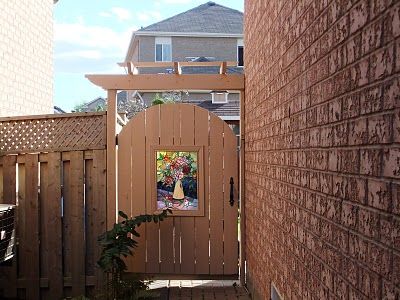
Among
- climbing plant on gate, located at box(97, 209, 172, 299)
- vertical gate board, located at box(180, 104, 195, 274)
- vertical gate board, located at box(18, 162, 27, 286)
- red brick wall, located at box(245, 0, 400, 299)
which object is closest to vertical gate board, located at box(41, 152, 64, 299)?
vertical gate board, located at box(18, 162, 27, 286)

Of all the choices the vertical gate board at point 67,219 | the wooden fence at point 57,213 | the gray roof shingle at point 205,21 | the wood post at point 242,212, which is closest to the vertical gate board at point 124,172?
the wooden fence at point 57,213

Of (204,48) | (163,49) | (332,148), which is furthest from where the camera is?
(163,49)

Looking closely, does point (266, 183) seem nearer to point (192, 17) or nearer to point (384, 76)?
point (384, 76)

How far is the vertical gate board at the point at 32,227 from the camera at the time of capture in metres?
6.65

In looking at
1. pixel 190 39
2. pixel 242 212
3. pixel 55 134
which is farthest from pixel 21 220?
pixel 190 39

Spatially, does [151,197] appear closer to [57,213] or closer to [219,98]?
[57,213]

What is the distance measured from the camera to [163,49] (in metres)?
29.7

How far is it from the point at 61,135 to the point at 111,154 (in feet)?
1.99

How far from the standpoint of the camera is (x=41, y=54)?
9578 mm

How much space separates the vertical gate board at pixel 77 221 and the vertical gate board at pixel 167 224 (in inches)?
36.7

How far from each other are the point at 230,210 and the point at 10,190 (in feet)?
8.35

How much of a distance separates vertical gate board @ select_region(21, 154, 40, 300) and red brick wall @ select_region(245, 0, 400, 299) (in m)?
2.99

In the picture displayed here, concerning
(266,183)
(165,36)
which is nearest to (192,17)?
(165,36)

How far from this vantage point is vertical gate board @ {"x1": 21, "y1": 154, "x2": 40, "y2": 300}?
6.65 meters
